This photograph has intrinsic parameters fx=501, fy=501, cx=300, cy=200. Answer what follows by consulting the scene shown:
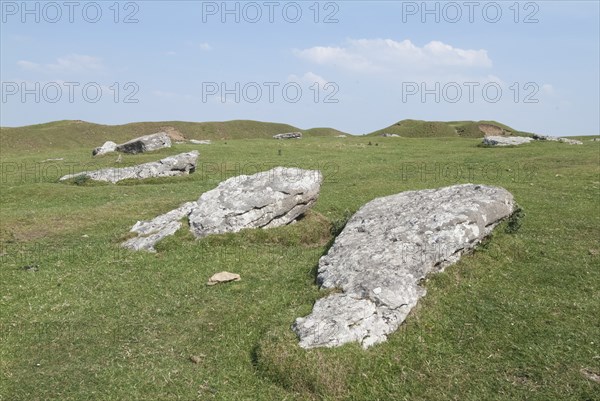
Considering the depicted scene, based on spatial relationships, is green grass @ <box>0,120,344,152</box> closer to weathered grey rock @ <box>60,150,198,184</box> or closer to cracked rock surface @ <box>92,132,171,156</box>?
cracked rock surface @ <box>92,132,171,156</box>

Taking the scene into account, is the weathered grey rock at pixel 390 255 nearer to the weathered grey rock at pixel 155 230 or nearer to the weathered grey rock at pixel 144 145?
the weathered grey rock at pixel 155 230

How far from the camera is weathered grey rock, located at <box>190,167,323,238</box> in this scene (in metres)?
25.7

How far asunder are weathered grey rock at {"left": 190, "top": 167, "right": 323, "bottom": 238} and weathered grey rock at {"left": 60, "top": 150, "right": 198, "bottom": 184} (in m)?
21.6

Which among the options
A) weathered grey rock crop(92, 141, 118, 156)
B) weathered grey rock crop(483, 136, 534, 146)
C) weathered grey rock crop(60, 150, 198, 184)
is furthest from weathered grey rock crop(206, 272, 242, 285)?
weathered grey rock crop(483, 136, 534, 146)

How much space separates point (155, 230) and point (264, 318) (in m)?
12.1

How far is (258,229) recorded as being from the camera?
25656 millimetres

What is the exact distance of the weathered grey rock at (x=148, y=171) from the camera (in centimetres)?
4647

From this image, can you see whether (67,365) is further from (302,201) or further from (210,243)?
(302,201)

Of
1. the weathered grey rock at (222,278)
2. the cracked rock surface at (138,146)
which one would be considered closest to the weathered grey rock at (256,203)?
the weathered grey rock at (222,278)

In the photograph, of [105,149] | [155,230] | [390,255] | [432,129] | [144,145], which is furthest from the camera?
[432,129]

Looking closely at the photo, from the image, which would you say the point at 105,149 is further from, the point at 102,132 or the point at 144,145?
the point at 102,132

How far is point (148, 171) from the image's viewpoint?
47594 mm

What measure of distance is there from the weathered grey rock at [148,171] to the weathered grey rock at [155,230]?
1966cm

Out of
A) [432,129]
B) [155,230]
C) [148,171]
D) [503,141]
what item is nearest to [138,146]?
[148,171]
